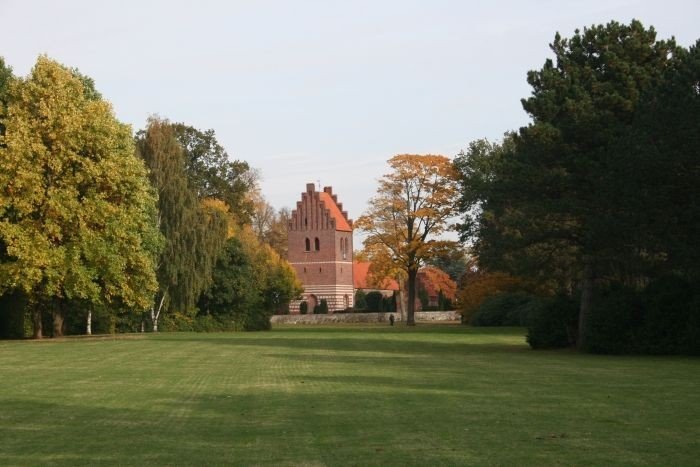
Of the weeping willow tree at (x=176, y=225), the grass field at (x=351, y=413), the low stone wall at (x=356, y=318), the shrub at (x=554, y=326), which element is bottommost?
the grass field at (x=351, y=413)

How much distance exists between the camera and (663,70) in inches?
1439

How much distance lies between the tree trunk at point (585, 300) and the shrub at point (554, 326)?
1.11 meters

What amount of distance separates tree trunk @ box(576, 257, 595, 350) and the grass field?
24.0 feet

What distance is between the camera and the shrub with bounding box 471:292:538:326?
6794 centimetres

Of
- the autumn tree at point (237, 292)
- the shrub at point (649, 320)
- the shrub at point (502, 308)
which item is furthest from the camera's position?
the shrub at point (502, 308)

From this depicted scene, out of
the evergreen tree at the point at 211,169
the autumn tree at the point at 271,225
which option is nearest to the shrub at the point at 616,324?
the evergreen tree at the point at 211,169

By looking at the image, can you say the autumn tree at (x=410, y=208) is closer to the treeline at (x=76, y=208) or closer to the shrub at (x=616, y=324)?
the treeline at (x=76, y=208)

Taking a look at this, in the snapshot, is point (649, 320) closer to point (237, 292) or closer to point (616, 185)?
point (616, 185)

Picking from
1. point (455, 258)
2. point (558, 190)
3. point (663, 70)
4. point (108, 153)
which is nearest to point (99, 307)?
point (108, 153)

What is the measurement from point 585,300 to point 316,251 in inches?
3163

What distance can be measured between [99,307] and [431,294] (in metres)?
80.3

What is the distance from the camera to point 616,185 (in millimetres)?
32375

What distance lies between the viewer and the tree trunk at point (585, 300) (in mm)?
36487

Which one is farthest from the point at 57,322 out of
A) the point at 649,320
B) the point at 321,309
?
the point at 321,309
